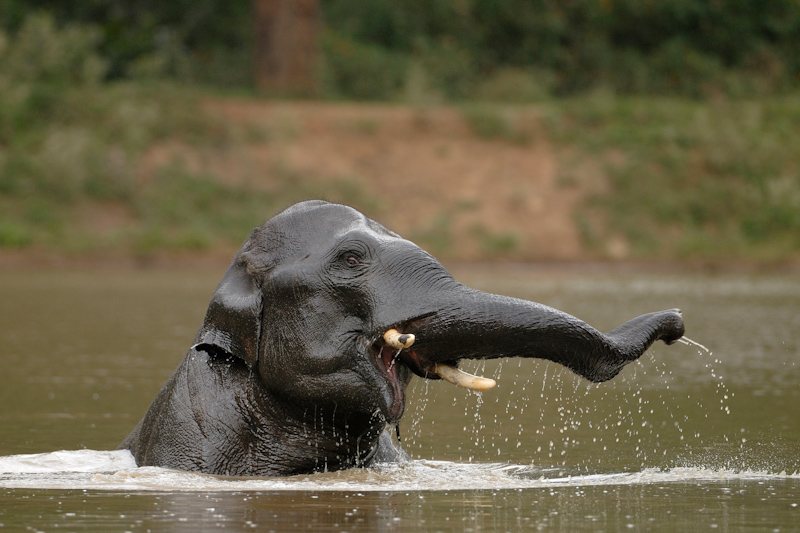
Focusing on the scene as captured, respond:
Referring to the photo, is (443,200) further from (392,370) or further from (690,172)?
(392,370)

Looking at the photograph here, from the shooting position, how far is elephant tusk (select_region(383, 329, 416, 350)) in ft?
18.4

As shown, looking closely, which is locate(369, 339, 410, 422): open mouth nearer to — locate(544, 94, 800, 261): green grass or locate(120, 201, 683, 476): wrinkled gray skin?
locate(120, 201, 683, 476): wrinkled gray skin

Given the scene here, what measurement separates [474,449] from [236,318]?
110 inches

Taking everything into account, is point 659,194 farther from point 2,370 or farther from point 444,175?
point 2,370

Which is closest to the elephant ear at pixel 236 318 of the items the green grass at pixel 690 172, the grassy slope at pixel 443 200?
the grassy slope at pixel 443 200

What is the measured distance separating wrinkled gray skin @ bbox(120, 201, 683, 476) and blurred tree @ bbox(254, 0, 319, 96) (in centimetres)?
3113

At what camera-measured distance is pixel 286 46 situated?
38062 millimetres

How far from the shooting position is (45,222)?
3138cm

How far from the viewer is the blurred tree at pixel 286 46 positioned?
37000 millimetres

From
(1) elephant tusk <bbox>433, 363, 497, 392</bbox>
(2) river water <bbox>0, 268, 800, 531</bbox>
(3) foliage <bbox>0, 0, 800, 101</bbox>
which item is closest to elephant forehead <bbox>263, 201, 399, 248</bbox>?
(1) elephant tusk <bbox>433, 363, 497, 392</bbox>

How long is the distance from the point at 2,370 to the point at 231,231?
1970 centimetres

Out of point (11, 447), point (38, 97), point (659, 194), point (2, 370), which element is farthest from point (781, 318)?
point (38, 97)

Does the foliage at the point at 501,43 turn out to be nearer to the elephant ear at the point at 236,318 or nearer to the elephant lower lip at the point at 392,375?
the elephant ear at the point at 236,318

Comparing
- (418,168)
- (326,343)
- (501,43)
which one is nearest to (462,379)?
(326,343)
